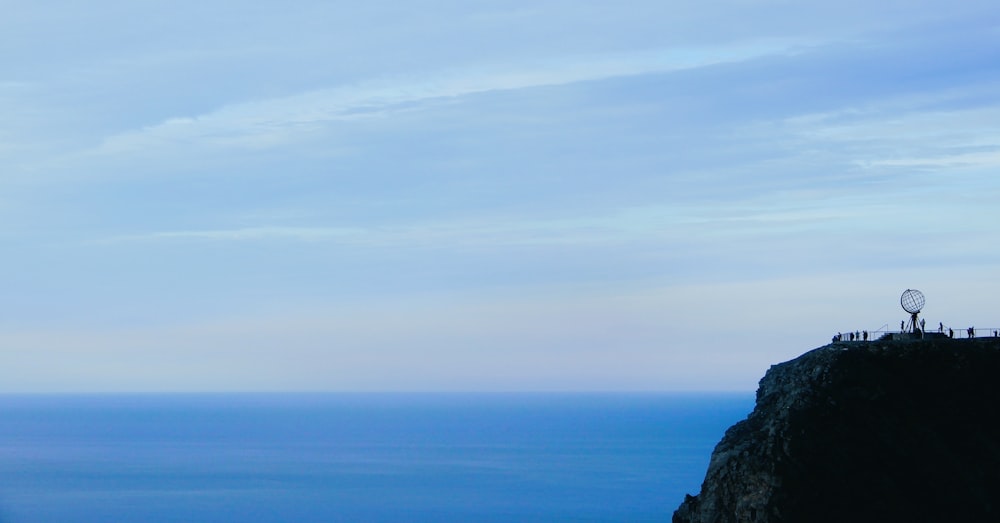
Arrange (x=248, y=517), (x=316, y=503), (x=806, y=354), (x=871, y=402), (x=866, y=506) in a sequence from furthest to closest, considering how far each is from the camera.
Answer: (x=316, y=503)
(x=248, y=517)
(x=806, y=354)
(x=871, y=402)
(x=866, y=506)

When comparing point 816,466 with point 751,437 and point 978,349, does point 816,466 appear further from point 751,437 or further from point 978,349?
point 978,349

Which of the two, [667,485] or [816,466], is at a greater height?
[667,485]

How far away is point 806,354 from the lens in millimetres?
66812

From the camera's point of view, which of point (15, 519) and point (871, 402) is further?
point (15, 519)

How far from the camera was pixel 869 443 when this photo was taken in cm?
5978

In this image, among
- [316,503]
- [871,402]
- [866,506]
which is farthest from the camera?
[316,503]

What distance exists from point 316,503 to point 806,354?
118m

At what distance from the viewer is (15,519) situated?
165375 millimetres

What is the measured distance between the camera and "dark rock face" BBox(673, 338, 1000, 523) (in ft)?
190

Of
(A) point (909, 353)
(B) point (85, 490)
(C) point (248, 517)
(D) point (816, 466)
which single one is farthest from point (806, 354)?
(B) point (85, 490)

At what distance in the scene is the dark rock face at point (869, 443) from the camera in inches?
2275

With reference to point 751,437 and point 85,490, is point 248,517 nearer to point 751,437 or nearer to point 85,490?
point 85,490

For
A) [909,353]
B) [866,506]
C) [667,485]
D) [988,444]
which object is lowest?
[866,506]

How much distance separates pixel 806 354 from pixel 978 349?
8.97 meters
